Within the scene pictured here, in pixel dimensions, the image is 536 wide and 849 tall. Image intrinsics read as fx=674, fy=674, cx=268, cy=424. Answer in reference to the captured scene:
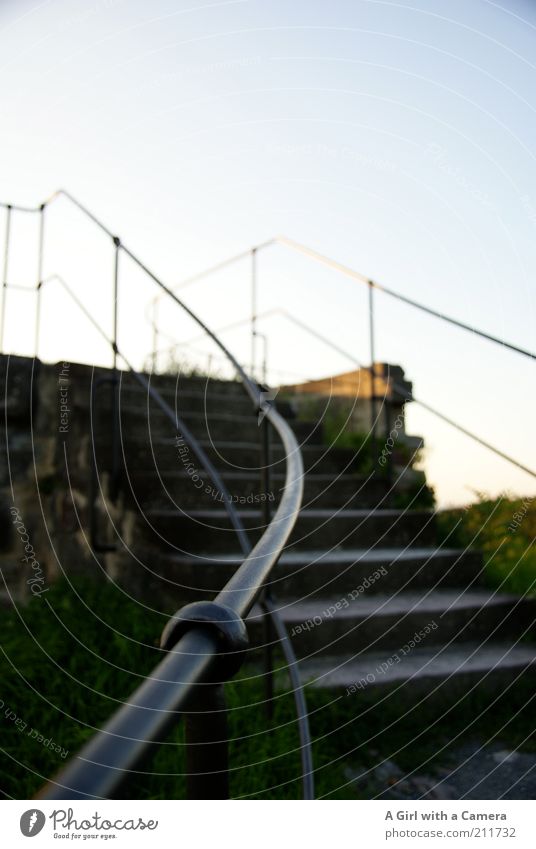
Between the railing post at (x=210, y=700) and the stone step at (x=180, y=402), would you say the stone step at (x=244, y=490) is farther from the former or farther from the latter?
the railing post at (x=210, y=700)

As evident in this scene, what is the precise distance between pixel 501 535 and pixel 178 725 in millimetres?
1697

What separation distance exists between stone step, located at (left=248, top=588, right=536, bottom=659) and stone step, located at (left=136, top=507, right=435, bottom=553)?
0.32 m

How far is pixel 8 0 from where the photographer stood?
4.94 feet

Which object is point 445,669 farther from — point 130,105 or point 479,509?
point 130,105

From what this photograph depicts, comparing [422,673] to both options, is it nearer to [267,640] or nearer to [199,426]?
[267,640]

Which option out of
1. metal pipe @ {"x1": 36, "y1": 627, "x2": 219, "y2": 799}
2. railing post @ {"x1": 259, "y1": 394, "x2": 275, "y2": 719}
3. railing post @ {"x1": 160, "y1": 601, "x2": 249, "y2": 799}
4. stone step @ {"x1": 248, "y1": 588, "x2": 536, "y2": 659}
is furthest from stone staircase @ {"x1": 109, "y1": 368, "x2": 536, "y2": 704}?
metal pipe @ {"x1": 36, "y1": 627, "x2": 219, "y2": 799}

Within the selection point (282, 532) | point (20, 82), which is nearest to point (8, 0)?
point (20, 82)

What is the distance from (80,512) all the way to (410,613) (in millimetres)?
1617

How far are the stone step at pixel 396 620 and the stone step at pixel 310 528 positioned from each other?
12.4 inches

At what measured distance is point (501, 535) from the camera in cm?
295

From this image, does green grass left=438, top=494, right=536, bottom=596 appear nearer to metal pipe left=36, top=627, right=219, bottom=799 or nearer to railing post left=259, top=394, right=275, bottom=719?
railing post left=259, top=394, right=275, bottom=719

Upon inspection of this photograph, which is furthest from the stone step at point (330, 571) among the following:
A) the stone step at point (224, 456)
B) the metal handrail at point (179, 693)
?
the metal handrail at point (179, 693)

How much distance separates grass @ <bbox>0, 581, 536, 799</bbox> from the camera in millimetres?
1614
